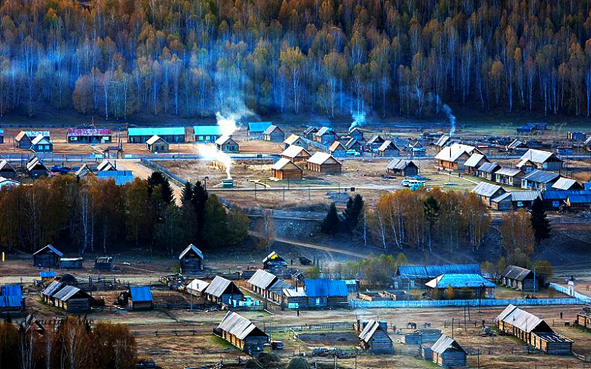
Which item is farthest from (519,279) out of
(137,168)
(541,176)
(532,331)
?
(137,168)

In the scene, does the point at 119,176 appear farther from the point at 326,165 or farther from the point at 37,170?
the point at 326,165

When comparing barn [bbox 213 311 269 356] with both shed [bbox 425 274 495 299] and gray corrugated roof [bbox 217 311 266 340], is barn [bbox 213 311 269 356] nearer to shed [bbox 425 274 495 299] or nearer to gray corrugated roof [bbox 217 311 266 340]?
gray corrugated roof [bbox 217 311 266 340]

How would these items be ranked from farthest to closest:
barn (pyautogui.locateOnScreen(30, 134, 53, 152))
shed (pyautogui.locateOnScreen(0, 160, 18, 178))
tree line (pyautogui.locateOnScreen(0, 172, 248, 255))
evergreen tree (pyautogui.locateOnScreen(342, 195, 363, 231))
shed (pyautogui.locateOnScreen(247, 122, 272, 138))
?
shed (pyautogui.locateOnScreen(247, 122, 272, 138)) → barn (pyautogui.locateOnScreen(30, 134, 53, 152)) → shed (pyautogui.locateOnScreen(0, 160, 18, 178)) → evergreen tree (pyautogui.locateOnScreen(342, 195, 363, 231)) → tree line (pyautogui.locateOnScreen(0, 172, 248, 255))

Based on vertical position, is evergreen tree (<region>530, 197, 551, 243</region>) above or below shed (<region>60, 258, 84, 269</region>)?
above

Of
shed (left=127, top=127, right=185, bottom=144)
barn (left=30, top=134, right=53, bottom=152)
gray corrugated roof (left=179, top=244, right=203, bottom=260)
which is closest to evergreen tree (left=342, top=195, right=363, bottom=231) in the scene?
gray corrugated roof (left=179, top=244, right=203, bottom=260)

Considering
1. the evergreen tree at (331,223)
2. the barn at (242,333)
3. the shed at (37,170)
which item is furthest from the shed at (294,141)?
the barn at (242,333)

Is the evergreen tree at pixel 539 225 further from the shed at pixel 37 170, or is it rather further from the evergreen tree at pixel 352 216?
the shed at pixel 37 170

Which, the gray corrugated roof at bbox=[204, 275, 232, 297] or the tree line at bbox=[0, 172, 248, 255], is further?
the tree line at bbox=[0, 172, 248, 255]
